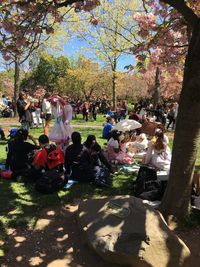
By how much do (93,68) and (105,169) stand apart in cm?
→ 4274

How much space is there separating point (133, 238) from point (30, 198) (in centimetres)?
264

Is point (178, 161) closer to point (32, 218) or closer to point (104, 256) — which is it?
point (104, 256)

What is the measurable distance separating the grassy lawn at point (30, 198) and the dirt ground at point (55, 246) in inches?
8.1

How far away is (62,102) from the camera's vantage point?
9.58 metres

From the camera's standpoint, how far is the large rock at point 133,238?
13.7 ft

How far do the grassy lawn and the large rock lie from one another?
1162 mm

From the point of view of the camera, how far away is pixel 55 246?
4.78 meters

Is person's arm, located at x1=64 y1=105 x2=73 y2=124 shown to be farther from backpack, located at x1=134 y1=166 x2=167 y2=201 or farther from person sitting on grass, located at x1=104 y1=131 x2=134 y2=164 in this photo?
backpack, located at x1=134 y1=166 x2=167 y2=201

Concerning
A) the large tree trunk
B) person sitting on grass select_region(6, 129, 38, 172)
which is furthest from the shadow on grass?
the large tree trunk

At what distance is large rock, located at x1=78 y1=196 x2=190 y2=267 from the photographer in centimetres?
416

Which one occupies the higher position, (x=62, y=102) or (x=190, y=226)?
(x=62, y=102)

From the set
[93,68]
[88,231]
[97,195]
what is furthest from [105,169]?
[93,68]

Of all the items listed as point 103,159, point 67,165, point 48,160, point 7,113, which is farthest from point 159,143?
point 7,113

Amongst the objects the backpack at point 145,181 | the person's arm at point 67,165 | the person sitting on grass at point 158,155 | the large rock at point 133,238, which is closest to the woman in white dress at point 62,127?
Answer: the person's arm at point 67,165
